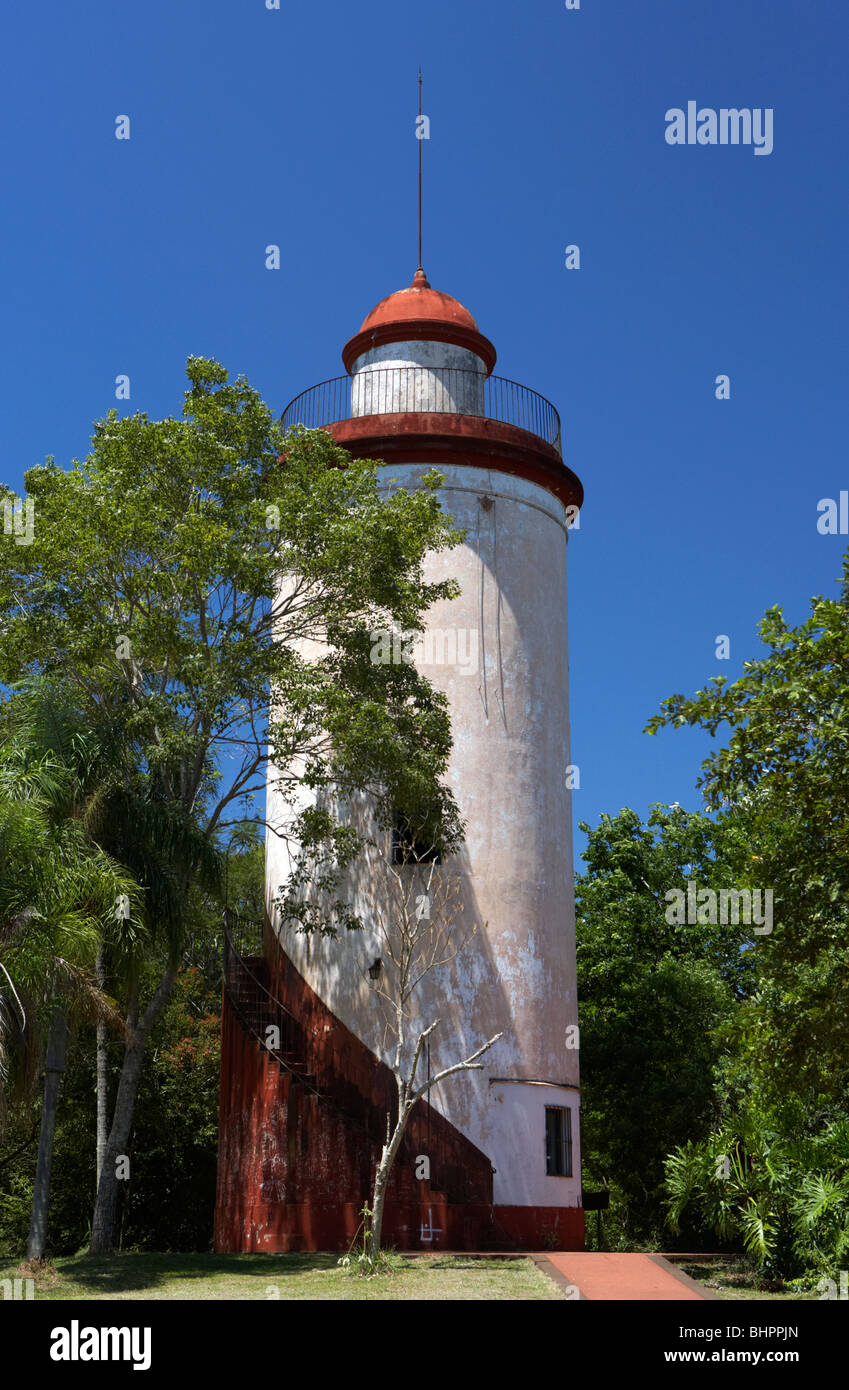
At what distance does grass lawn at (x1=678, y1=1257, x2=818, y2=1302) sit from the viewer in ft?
50.6

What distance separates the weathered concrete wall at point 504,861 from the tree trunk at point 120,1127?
358 centimetres

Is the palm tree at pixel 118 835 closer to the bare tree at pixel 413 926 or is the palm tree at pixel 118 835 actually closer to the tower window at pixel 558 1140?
the bare tree at pixel 413 926

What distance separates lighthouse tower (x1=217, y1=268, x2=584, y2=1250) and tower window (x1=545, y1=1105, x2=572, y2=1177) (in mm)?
32

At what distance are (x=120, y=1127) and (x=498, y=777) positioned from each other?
26.7ft

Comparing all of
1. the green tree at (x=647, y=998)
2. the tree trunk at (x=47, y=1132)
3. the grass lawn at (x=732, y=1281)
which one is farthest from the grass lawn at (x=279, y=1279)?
the green tree at (x=647, y=998)

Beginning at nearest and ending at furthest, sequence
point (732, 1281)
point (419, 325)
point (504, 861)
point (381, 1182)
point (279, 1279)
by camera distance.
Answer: point (279, 1279) < point (381, 1182) < point (732, 1281) < point (504, 861) < point (419, 325)

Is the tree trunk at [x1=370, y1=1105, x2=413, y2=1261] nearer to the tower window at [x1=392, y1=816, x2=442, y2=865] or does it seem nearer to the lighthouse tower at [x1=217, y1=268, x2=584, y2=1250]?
the lighthouse tower at [x1=217, y1=268, x2=584, y2=1250]

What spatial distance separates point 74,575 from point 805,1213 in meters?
12.9

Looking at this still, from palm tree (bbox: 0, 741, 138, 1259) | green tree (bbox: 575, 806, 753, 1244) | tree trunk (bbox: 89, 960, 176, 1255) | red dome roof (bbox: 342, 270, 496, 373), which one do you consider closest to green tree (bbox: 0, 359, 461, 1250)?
tree trunk (bbox: 89, 960, 176, 1255)

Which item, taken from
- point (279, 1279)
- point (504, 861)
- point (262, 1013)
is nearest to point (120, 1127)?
point (279, 1279)

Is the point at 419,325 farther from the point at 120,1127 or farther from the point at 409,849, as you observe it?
the point at 120,1127

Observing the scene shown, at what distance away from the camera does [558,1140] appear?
22.5m
